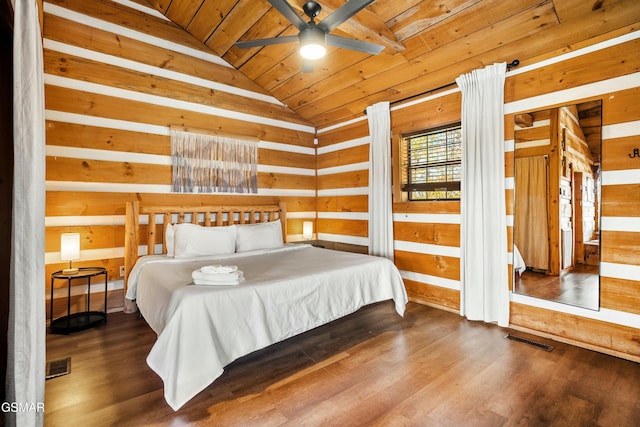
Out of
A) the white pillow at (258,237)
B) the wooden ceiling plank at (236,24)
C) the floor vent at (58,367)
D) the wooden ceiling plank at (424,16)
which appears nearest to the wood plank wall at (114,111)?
the wooden ceiling plank at (236,24)

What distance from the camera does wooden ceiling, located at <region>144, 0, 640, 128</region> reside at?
239cm

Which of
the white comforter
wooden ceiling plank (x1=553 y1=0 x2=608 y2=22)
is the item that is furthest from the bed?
wooden ceiling plank (x1=553 y1=0 x2=608 y2=22)

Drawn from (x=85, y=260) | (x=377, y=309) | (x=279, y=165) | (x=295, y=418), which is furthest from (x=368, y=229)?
(x=85, y=260)

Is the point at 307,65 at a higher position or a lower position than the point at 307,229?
higher

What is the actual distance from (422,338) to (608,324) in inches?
55.0

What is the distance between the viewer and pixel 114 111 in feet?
10.9

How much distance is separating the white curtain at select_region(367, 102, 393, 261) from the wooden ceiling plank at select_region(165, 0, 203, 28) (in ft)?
7.71

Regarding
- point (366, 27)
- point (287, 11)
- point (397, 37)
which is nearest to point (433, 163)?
point (397, 37)

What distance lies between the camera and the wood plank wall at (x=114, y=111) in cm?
304

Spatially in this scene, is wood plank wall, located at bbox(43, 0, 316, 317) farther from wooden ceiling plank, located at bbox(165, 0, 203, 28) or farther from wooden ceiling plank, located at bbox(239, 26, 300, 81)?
wooden ceiling plank, located at bbox(239, 26, 300, 81)

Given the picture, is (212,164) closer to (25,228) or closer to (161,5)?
(161,5)

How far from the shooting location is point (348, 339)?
2.69m

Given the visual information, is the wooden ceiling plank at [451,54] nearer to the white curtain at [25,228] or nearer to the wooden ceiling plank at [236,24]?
the wooden ceiling plank at [236,24]

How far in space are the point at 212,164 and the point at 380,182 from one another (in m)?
2.18
